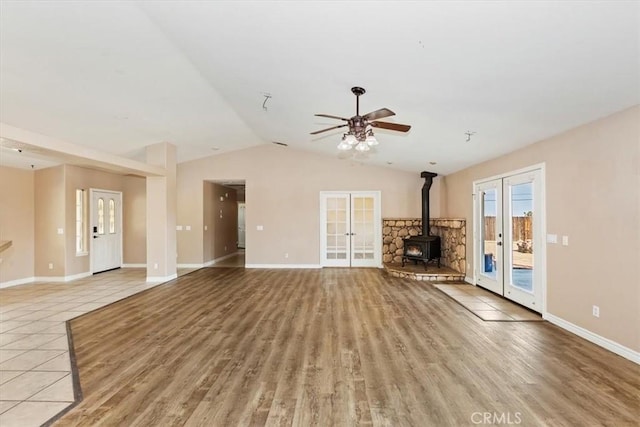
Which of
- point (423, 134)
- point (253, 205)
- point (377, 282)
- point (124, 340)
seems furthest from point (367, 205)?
point (124, 340)

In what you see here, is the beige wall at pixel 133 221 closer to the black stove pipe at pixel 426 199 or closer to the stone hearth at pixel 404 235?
the stone hearth at pixel 404 235

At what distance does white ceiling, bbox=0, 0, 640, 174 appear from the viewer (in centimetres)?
221

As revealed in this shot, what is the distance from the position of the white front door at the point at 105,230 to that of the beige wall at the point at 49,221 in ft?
2.38

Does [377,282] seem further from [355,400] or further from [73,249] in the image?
[73,249]

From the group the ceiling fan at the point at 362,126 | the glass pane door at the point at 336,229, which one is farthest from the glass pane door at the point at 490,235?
the glass pane door at the point at 336,229

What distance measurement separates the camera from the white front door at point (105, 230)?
756 cm

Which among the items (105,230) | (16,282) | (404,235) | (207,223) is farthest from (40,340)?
(404,235)

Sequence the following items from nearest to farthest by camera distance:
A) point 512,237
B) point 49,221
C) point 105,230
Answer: point 512,237
point 49,221
point 105,230

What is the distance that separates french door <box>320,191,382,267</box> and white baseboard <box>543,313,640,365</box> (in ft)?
15.5

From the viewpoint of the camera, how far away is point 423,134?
4969 millimetres

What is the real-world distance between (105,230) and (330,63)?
7597 mm

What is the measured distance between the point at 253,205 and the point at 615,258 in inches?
287

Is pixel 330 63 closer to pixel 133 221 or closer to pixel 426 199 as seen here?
pixel 426 199

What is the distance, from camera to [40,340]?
11.6ft
